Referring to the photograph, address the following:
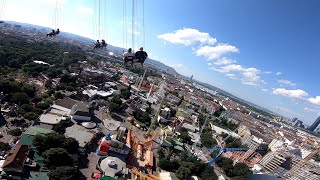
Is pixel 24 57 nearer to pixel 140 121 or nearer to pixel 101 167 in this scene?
pixel 140 121

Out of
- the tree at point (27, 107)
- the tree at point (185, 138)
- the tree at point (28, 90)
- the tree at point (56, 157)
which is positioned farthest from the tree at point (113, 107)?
the tree at point (56, 157)

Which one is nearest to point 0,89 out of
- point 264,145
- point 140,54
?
point 140,54

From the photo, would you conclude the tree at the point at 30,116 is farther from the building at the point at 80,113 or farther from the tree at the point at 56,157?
the tree at the point at 56,157

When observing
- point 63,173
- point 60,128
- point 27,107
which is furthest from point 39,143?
A: point 27,107

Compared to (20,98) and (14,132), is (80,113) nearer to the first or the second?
(20,98)

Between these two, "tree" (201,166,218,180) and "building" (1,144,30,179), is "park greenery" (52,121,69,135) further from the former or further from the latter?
"tree" (201,166,218,180)

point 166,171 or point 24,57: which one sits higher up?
point 24,57
